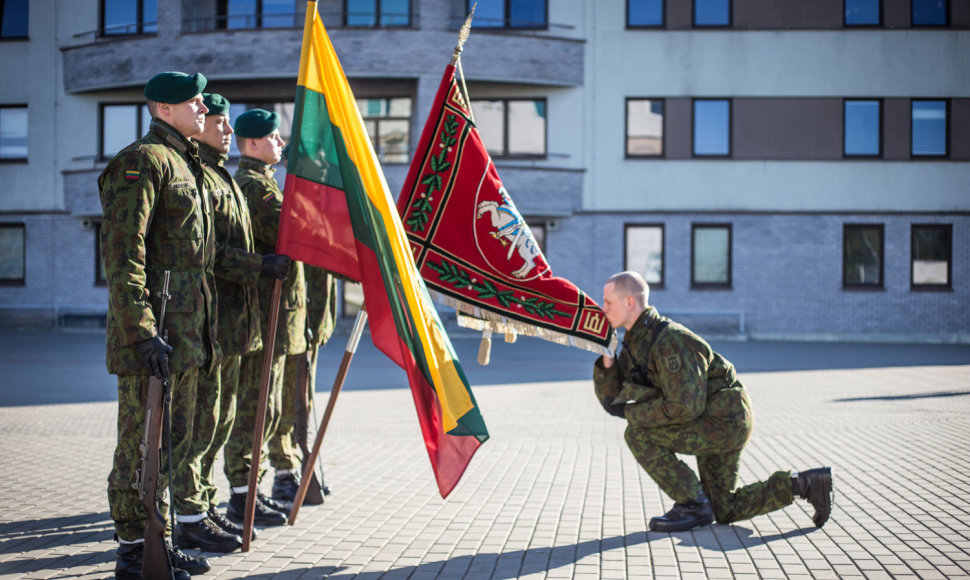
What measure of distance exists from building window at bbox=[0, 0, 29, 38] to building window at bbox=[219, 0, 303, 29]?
5.69 meters

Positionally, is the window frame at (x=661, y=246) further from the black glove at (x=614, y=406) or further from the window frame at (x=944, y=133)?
the black glove at (x=614, y=406)

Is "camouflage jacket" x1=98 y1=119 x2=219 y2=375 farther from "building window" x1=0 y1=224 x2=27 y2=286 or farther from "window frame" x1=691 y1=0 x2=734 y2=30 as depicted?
"building window" x1=0 y1=224 x2=27 y2=286

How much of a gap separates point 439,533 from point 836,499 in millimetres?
2598

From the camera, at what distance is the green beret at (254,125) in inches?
222

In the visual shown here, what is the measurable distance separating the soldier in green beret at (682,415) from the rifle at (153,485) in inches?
93.9

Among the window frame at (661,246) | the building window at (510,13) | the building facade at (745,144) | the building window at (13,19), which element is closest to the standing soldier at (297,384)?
the building facade at (745,144)

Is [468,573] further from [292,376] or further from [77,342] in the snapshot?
[77,342]

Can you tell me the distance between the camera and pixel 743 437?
530cm

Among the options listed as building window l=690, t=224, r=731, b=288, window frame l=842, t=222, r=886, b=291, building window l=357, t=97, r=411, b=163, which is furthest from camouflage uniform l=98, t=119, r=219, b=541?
window frame l=842, t=222, r=886, b=291

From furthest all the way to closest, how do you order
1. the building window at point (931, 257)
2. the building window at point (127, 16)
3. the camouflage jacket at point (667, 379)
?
1. the building window at point (127, 16)
2. the building window at point (931, 257)
3. the camouflage jacket at point (667, 379)

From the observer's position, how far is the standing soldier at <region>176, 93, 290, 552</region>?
4.74 m


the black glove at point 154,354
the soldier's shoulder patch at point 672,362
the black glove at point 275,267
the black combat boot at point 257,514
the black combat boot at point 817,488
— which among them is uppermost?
the black glove at point 275,267

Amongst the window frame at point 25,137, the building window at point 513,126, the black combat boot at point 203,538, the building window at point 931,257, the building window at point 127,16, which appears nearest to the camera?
the black combat boot at point 203,538

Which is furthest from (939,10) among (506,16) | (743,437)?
(743,437)
